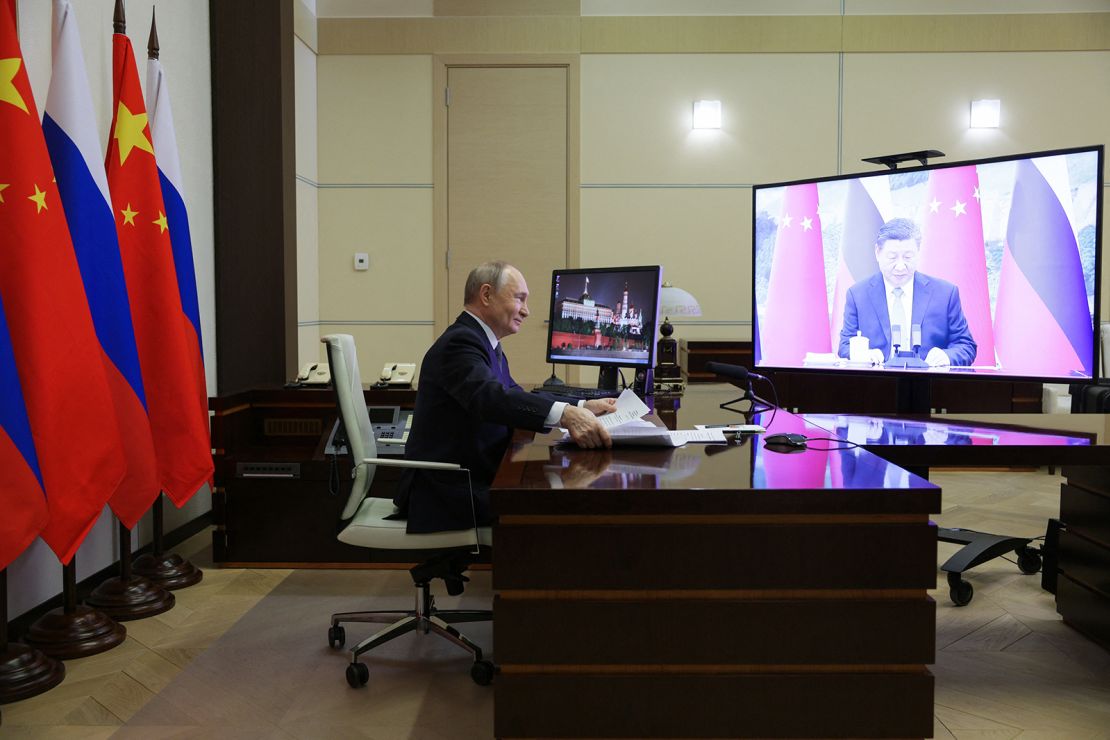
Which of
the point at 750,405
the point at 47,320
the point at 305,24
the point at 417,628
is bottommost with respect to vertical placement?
the point at 417,628

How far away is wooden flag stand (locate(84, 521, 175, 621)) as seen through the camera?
328 cm

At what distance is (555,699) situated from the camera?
5.83ft

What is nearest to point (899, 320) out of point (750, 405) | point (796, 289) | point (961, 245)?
point (961, 245)

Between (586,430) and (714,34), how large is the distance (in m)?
4.67

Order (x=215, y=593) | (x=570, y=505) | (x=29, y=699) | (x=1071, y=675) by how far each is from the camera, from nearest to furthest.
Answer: (x=570, y=505), (x=29, y=699), (x=1071, y=675), (x=215, y=593)

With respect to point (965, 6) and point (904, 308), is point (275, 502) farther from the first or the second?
point (965, 6)

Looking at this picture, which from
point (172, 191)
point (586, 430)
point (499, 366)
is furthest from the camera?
point (172, 191)

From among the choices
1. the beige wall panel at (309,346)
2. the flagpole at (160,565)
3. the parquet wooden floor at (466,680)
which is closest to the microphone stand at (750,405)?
the parquet wooden floor at (466,680)

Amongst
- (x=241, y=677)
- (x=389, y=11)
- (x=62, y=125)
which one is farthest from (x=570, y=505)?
(x=389, y=11)

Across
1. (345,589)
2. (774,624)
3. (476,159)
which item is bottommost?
(345,589)

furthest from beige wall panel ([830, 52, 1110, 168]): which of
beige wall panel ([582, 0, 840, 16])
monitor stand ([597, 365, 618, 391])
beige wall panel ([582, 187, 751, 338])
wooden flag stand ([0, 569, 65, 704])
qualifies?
wooden flag stand ([0, 569, 65, 704])

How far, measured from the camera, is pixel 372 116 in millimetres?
6145

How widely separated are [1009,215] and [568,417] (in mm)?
1644

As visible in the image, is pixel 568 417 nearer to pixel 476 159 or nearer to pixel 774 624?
pixel 774 624
